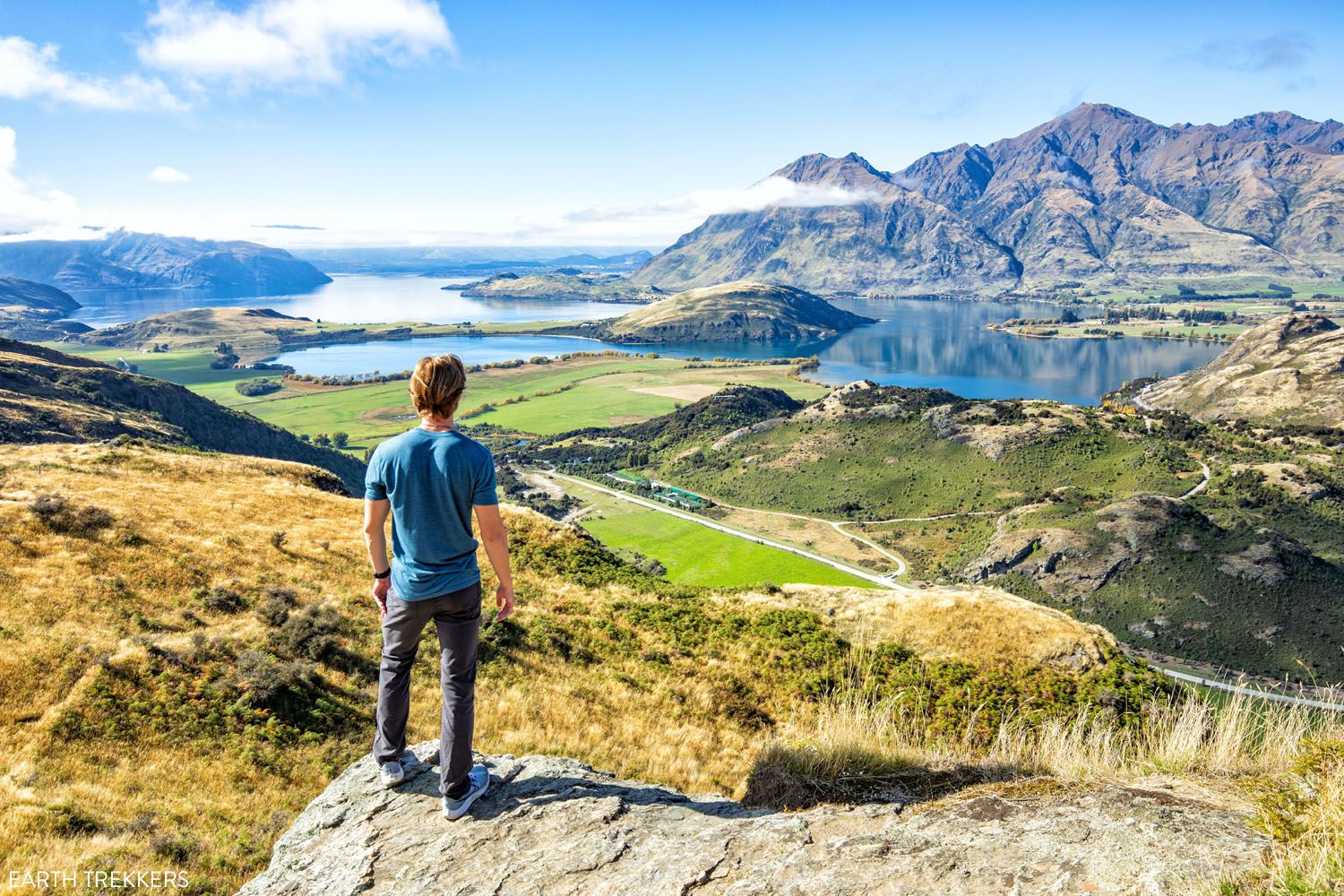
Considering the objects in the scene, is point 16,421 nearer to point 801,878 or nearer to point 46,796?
point 46,796

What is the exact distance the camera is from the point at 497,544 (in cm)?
721

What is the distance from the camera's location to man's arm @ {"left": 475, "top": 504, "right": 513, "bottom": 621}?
6922 mm

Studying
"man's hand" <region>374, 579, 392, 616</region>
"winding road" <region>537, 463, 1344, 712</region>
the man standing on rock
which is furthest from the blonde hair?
"winding road" <region>537, 463, 1344, 712</region>

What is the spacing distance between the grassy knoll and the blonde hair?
5519 mm

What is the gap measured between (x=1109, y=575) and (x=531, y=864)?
95046mm

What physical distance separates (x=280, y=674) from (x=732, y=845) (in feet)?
32.2

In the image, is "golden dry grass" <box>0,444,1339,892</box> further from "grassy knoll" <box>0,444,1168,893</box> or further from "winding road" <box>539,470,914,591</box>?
"winding road" <box>539,470,914,591</box>

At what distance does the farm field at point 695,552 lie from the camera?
294 ft

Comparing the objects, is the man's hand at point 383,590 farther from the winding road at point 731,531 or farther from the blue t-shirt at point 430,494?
the winding road at point 731,531

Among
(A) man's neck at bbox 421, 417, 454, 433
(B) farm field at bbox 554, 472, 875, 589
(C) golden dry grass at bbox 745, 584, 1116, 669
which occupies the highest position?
(A) man's neck at bbox 421, 417, 454, 433

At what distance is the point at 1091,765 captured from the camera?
7.92 meters

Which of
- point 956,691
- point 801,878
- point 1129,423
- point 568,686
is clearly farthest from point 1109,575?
point 801,878

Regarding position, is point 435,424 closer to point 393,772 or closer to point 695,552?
point 393,772

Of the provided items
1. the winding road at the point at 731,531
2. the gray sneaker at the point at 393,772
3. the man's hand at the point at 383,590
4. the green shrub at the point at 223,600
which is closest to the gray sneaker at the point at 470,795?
the gray sneaker at the point at 393,772
